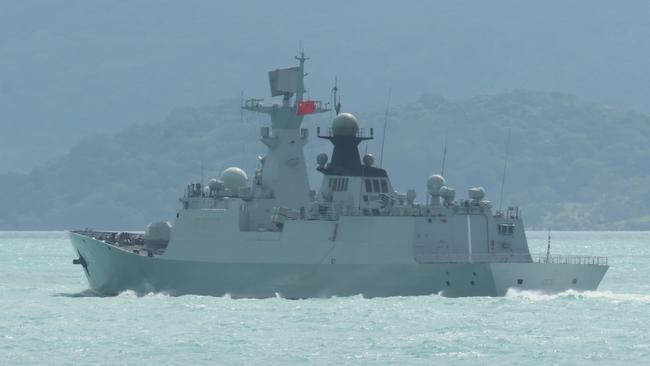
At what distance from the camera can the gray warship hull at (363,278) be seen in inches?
2178

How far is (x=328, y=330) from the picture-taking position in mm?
47812

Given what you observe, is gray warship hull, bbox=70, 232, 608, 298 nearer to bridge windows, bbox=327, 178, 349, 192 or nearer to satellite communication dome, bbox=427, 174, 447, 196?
bridge windows, bbox=327, 178, 349, 192

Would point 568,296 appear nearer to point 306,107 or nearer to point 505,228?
point 505,228

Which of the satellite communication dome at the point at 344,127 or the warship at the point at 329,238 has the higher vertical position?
the satellite communication dome at the point at 344,127

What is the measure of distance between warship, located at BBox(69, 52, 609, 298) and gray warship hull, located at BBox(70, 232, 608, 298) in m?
0.04

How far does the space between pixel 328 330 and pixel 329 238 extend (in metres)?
8.64

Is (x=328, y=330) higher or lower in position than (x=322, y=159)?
lower

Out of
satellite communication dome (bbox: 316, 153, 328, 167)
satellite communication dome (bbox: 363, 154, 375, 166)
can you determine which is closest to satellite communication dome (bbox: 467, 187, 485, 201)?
satellite communication dome (bbox: 363, 154, 375, 166)

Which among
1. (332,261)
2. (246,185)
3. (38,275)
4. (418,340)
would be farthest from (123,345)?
(38,275)

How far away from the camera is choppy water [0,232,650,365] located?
42344 mm

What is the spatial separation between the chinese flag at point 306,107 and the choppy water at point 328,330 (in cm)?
778

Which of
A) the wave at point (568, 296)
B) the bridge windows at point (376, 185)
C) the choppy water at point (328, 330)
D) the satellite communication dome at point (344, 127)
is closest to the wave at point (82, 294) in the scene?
the choppy water at point (328, 330)

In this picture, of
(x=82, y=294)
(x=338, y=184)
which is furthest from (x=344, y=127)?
(x=82, y=294)

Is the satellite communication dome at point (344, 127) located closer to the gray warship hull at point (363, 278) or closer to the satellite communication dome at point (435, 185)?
the satellite communication dome at point (435, 185)
